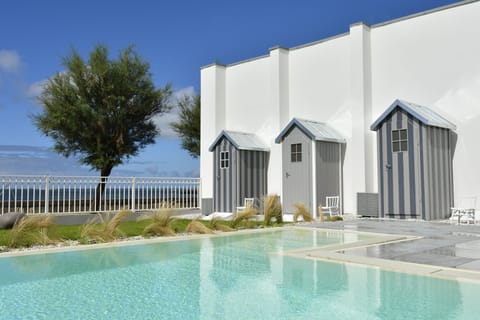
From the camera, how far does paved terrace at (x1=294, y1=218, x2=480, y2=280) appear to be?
5500 mm

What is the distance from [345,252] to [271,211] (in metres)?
4.87

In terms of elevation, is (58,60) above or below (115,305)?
above

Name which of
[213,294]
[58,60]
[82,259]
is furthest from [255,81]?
[213,294]

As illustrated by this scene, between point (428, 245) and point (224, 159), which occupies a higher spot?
point (224, 159)

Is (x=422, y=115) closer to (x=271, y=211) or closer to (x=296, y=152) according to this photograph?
(x=296, y=152)

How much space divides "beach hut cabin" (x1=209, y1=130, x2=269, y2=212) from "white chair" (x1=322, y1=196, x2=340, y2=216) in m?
2.71

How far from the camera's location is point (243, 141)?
15.6 meters

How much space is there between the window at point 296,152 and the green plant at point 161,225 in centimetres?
544

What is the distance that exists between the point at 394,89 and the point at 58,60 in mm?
14272

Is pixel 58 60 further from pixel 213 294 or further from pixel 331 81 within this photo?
pixel 213 294

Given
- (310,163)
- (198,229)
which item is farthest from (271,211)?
(198,229)

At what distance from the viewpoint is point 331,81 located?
48.8 feet

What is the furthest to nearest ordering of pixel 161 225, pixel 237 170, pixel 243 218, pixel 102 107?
pixel 102 107
pixel 237 170
pixel 243 218
pixel 161 225

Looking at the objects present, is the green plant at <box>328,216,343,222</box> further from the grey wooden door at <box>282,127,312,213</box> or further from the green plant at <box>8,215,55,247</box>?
the green plant at <box>8,215,55,247</box>
